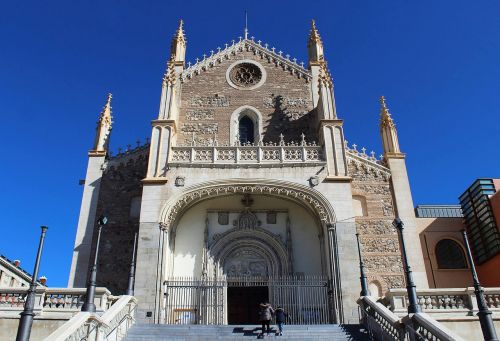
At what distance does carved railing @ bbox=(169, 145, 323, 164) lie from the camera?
20.5 meters

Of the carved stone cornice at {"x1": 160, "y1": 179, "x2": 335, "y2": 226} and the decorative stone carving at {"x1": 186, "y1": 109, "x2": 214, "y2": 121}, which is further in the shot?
the decorative stone carving at {"x1": 186, "y1": 109, "x2": 214, "y2": 121}

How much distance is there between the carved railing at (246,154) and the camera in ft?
67.4

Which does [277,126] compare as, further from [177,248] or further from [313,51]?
[177,248]

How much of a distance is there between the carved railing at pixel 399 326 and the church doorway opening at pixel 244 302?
19.0ft

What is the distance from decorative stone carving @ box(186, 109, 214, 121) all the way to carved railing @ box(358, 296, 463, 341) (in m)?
13.1

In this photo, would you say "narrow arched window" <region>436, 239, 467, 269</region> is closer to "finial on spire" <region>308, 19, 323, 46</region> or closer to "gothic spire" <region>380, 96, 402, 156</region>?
"gothic spire" <region>380, 96, 402, 156</region>

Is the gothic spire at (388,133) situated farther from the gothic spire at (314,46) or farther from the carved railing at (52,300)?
the carved railing at (52,300)

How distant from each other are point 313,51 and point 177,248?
14469 mm

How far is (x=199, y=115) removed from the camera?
2452cm

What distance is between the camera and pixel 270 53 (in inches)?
1061

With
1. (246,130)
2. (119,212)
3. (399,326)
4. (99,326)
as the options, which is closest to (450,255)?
(246,130)

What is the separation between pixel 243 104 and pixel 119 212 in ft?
28.6

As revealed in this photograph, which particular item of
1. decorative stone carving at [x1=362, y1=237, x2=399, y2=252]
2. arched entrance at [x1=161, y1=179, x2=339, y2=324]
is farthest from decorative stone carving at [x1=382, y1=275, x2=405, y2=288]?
arched entrance at [x1=161, y1=179, x2=339, y2=324]

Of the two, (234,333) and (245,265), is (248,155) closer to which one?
(245,265)
